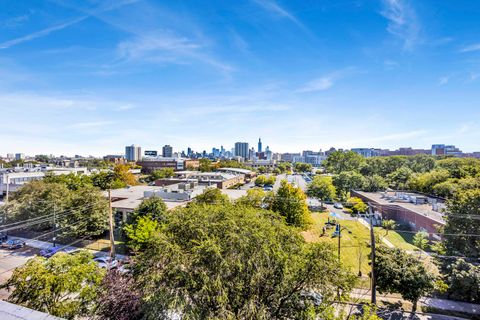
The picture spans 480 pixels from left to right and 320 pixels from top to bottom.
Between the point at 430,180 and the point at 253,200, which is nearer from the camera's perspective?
the point at 253,200

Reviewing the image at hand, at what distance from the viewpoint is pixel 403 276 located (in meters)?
14.4

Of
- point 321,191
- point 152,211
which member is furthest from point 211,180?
point 152,211

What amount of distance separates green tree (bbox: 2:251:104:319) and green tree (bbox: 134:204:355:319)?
2409 millimetres

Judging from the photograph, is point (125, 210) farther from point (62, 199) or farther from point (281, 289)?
point (281, 289)

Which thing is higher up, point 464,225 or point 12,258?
point 464,225

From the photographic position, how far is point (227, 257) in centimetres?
985

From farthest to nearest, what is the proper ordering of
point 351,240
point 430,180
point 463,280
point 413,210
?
point 430,180 < point 413,210 < point 351,240 < point 463,280

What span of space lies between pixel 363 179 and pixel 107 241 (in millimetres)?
52082

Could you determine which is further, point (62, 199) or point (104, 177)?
point (104, 177)

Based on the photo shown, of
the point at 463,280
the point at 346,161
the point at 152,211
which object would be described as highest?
the point at 346,161

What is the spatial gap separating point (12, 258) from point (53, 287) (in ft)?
59.9

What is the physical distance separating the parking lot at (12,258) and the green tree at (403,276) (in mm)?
27118

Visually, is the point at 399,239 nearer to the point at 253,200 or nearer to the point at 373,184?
the point at 253,200

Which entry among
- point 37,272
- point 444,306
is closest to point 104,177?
point 37,272
